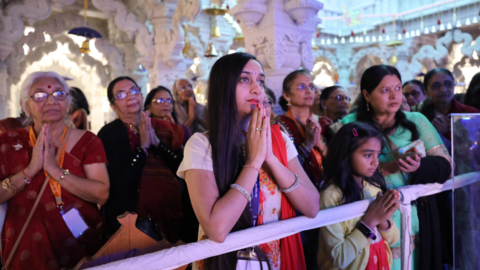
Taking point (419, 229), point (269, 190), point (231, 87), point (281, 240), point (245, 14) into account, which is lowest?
point (419, 229)

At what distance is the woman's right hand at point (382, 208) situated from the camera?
1.52 meters

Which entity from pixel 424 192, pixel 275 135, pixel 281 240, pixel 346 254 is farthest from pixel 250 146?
pixel 424 192

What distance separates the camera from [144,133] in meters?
2.29

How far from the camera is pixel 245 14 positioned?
3500 millimetres

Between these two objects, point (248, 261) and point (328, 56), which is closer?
point (248, 261)

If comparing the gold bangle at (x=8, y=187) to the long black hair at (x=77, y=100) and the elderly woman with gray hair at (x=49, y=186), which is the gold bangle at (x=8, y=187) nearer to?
the elderly woman with gray hair at (x=49, y=186)

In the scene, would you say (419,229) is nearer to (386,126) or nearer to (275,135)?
(386,126)

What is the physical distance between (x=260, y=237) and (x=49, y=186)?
1073 millimetres

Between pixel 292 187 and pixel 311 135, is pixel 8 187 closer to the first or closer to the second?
pixel 292 187

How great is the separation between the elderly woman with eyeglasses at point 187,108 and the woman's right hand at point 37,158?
2.05 meters

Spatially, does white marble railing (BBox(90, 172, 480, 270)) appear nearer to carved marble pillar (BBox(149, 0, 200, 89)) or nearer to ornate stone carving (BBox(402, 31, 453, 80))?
carved marble pillar (BBox(149, 0, 200, 89))

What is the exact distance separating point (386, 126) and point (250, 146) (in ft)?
3.98

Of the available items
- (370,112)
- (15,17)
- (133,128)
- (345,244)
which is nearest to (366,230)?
(345,244)

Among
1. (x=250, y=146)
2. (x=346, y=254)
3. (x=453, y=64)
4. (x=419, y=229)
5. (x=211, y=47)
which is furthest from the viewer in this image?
(x=453, y=64)
